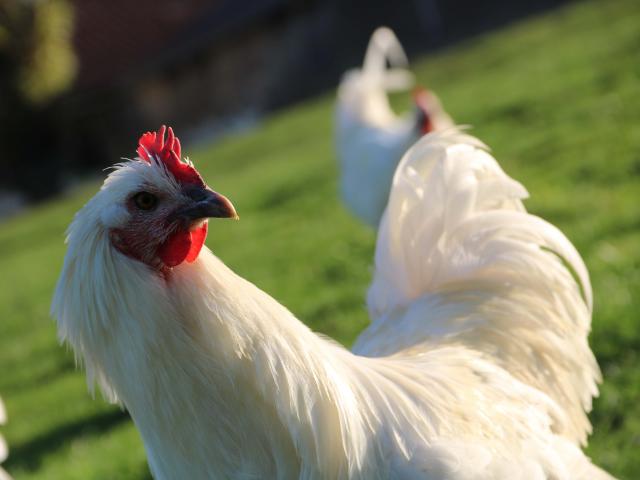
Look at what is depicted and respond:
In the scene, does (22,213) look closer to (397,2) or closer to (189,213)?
(397,2)

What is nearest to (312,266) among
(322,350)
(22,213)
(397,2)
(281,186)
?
(281,186)

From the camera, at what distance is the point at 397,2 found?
26.4 m

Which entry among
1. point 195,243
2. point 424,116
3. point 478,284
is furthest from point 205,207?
point 424,116

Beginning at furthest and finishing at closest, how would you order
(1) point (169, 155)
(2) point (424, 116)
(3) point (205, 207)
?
(2) point (424, 116) < (1) point (169, 155) < (3) point (205, 207)

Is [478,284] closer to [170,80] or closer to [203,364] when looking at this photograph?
[203,364]

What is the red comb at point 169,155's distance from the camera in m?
2.70

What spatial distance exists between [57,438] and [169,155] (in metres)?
4.50

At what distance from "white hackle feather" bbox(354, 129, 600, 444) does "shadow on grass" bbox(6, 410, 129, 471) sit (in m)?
3.40

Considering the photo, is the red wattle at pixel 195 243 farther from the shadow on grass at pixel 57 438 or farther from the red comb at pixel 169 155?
the shadow on grass at pixel 57 438

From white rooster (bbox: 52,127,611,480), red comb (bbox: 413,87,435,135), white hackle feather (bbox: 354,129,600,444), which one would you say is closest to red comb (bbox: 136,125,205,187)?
white rooster (bbox: 52,127,611,480)

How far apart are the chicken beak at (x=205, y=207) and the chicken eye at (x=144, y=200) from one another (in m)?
0.10

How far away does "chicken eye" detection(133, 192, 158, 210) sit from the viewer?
2686 mm

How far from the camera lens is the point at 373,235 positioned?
9219 millimetres

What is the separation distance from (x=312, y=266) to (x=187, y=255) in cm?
609
